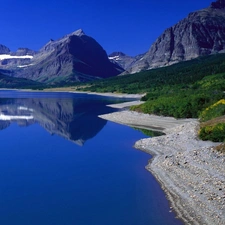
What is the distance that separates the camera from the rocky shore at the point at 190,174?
64.9 ft

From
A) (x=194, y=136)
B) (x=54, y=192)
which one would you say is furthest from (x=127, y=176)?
(x=194, y=136)

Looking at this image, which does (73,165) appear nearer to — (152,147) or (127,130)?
(152,147)

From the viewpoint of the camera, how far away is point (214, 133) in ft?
115

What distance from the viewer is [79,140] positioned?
1901 inches

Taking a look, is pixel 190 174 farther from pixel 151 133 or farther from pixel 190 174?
pixel 151 133

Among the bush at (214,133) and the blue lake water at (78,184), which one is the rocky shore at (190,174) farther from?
the blue lake water at (78,184)

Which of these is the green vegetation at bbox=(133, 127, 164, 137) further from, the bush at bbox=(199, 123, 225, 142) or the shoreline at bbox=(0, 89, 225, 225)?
the bush at bbox=(199, 123, 225, 142)

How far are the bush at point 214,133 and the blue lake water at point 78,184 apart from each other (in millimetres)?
6549

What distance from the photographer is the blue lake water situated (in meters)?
20.7

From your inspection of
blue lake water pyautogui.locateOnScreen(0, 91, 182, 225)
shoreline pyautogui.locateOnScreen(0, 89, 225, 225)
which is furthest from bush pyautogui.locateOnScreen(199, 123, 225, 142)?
blue lake water pyautogui.locateOnScreen(0, 91, 182, 225)

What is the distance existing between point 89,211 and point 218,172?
32.4 ft

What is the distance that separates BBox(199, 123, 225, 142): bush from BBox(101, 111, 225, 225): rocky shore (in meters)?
0.69

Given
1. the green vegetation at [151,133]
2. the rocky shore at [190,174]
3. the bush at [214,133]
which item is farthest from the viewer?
the green vegetation at [151,133]

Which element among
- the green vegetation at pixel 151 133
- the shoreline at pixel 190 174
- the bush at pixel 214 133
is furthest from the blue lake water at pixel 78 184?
the bush at pixel 214 133
